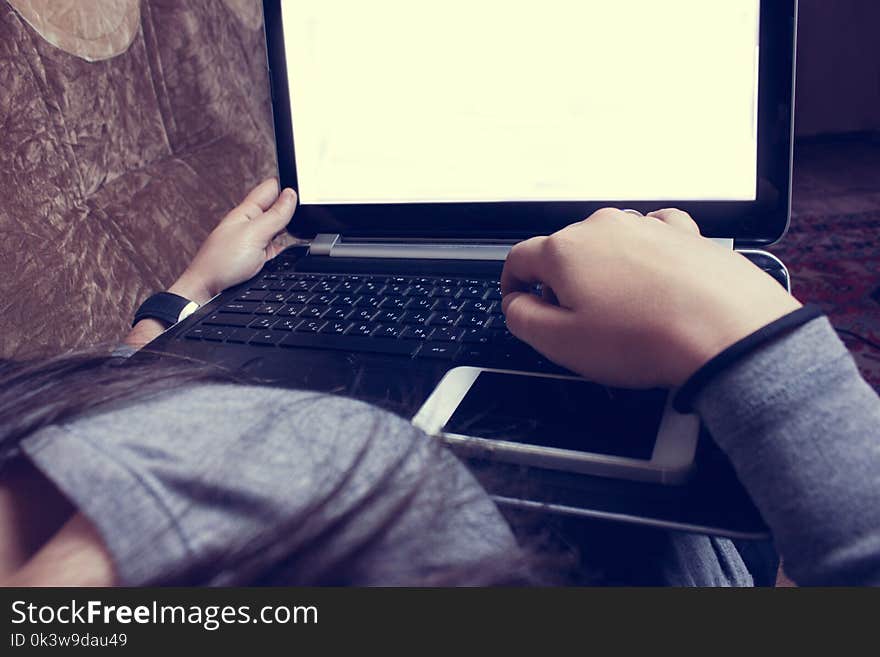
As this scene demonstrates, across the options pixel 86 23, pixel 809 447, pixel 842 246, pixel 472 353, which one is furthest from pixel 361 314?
pixel 842 246

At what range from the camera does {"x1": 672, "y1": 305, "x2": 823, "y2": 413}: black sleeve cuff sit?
27 centimetres

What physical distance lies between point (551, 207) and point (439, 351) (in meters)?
0.21

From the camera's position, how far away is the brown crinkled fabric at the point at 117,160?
612 millimetres

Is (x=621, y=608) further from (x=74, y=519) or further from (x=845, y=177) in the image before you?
(x=845, y=177)

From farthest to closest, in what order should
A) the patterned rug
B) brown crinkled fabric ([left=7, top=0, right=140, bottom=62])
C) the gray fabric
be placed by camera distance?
the patterned rug, brown crinkled fabric ([left=7, top=0, right=140, bottom=62]), the gray fabric

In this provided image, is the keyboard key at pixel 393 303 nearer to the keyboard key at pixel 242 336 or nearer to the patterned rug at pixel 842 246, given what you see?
Result: the keyboard key at pixel 242 336

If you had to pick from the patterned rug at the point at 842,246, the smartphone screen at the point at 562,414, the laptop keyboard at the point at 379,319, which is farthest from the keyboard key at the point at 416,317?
the patterned rug at the point at 842,246

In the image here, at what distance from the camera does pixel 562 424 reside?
1.10ft

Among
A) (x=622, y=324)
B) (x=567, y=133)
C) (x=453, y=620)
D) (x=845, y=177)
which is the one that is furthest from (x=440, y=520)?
(x=845, y=177)

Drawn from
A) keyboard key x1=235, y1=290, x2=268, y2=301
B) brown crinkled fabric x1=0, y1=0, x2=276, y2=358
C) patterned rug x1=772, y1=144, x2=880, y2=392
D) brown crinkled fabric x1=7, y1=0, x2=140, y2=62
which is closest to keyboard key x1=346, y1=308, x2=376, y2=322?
keyboard key x1=235, y1=290, x2=268, y2=301

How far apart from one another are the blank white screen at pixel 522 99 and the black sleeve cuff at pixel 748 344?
272 millimetres

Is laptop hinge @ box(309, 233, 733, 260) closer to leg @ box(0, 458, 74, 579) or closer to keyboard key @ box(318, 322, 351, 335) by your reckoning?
keyboard key @ box(318, 322, 351, 335)

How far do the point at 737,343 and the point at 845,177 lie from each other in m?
2.37

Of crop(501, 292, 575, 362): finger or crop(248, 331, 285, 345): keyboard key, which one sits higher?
crop(501, 292, 575, 362): finger
